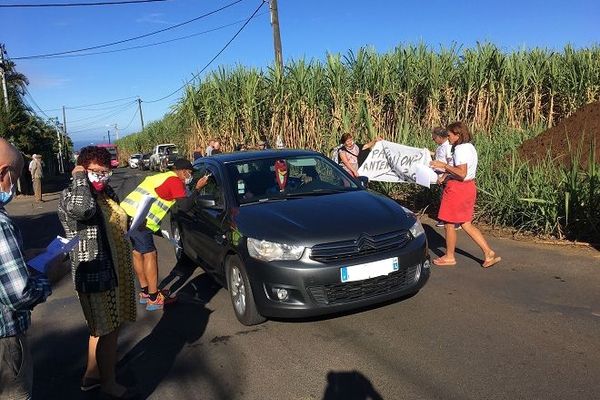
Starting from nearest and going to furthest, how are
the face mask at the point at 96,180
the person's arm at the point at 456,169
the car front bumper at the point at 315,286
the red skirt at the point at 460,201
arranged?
the face mask at the point at 96,180, the car front bumper at the point at 315,286, the person's arm at the point at 456,169, the red skirt at the point at 460,201

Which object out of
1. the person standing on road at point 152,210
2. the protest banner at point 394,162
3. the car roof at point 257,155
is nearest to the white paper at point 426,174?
the car roof at point 257,155

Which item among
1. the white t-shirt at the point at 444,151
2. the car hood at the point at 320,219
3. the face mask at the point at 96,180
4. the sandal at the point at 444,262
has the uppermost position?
the face mask at the point at 96,180

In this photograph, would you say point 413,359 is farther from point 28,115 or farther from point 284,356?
point 28,115

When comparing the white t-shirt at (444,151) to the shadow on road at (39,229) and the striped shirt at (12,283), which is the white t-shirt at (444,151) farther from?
the striped shirt at (12,283)

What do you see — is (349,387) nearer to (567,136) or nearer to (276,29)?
(567,136)

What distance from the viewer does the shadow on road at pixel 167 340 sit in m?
3.87

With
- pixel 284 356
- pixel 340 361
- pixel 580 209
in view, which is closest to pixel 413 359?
pixel 340 361

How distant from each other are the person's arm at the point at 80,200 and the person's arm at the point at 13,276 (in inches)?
36.9

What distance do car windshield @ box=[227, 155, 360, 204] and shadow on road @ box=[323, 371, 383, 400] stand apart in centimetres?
205

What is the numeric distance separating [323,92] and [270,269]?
11374 millimetres

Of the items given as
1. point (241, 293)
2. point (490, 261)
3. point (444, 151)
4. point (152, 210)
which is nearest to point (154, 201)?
point (152, 210)

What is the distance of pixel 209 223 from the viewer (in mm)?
5473

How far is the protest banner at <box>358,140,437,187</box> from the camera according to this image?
902 centimetres

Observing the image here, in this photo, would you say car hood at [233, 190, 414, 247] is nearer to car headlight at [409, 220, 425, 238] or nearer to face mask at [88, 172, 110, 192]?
car headlight at [409, 220, 425, 238]
